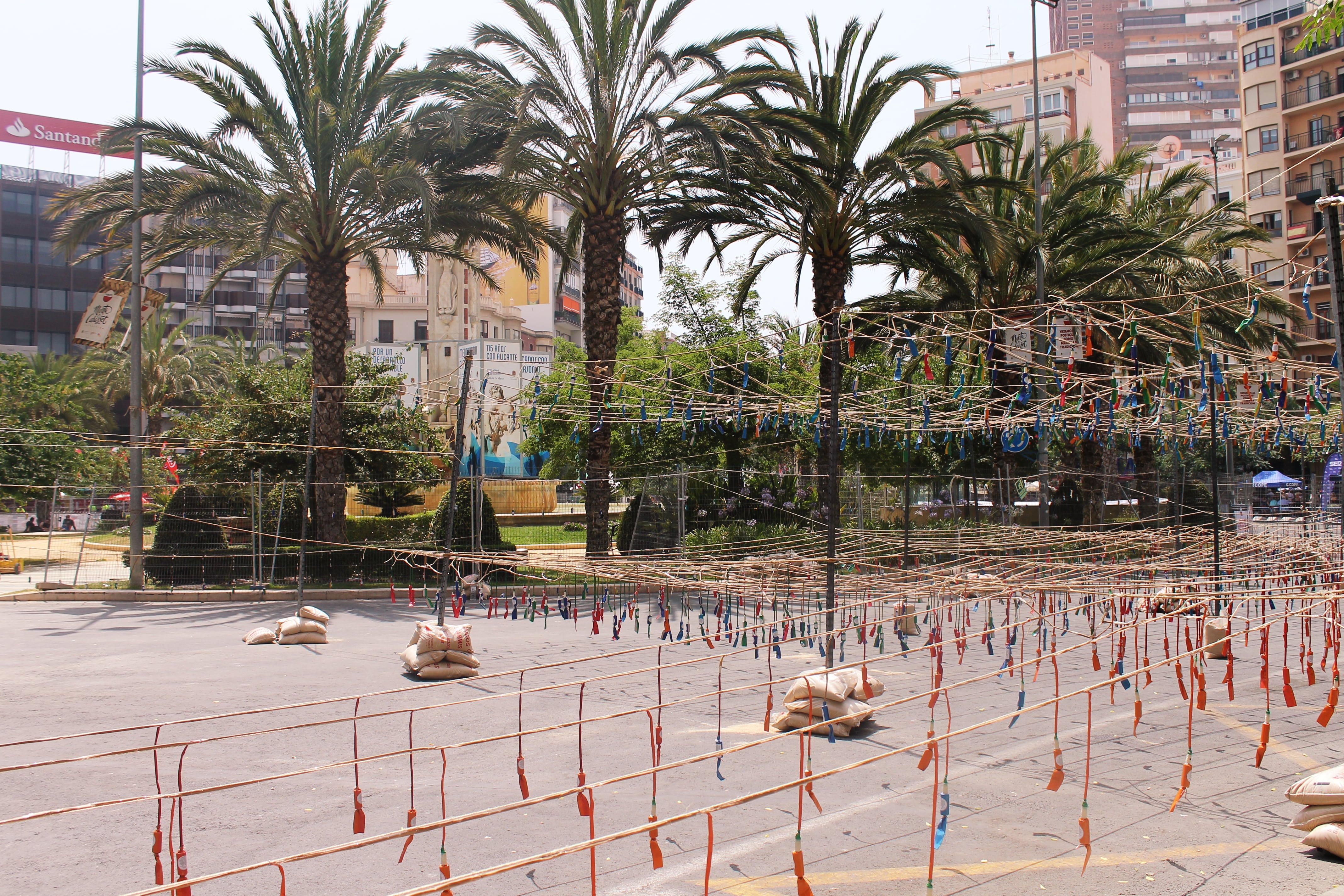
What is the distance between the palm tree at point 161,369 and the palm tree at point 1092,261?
28325mm

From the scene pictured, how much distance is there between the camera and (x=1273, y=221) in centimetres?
4547

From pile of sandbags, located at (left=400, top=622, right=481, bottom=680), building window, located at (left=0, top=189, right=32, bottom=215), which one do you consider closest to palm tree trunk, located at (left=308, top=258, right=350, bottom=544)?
pile of sandbags, located at (left=400, top=622, right=481, bottom=680)

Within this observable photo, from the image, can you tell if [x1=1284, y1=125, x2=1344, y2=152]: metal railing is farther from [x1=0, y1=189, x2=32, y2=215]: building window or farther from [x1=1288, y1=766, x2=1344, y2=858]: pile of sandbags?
[x1=0, y1=189, x2=32, y2=215]: building window

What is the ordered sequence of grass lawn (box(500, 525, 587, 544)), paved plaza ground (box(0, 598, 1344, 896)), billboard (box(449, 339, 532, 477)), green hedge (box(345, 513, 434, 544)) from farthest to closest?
billboard (box(449, 339, 532, 477)) < green hedge (box(345, 513, 434, 544)) < grass lawn (box(500, 525, 587, 544)) < paved plaza ground (box(0, 598, 1344, 896))

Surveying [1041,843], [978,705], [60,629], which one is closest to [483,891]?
[1041,843]

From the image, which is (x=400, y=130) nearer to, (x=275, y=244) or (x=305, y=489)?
(x=275, y=244)

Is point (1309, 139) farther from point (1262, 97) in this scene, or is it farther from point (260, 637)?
point (260, 637)

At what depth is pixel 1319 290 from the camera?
143 feet

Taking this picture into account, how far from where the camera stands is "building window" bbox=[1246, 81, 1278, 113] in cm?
4512

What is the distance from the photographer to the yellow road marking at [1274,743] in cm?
709

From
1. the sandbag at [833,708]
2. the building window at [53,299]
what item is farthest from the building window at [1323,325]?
the building window at [53,299]

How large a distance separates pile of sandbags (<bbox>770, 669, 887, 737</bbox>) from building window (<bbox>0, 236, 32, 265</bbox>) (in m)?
68.3

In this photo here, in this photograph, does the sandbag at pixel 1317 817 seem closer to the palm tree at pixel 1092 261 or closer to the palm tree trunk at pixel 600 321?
the palm tree at pixel 1092 261

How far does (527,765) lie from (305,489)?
1096cm
